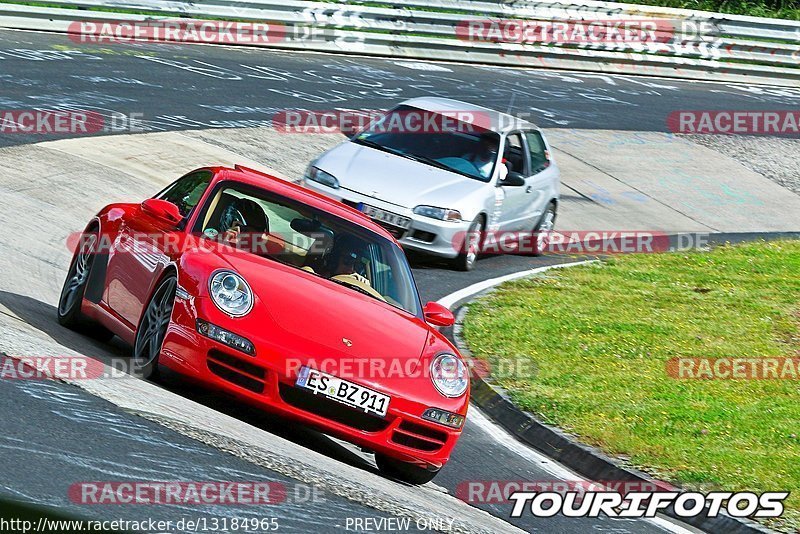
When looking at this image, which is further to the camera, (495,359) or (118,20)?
(118,20)

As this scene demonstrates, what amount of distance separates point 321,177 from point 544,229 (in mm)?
4213

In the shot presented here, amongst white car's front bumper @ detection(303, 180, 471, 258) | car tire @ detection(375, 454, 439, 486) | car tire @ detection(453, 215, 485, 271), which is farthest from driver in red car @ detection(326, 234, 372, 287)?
car tire @ detection(453, 215, 485, 271)

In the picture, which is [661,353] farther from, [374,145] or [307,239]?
[307,239]

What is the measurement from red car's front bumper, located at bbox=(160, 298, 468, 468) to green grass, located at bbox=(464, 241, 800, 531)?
89.4 inches

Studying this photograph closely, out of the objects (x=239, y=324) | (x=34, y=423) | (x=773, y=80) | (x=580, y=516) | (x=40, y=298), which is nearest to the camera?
(x=34, y=423)

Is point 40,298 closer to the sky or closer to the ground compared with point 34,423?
closer to the ground

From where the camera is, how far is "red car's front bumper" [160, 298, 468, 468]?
6.89 m

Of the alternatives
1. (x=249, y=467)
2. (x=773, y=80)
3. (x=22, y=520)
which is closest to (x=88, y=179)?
(x=249, y=467)

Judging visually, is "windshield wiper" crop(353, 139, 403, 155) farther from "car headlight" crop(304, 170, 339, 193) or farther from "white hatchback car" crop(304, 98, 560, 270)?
"car headlight" crop(304, 170, 339, 193)

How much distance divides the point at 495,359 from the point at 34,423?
18.2 ft

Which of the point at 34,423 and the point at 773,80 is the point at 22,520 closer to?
the point at 34,423

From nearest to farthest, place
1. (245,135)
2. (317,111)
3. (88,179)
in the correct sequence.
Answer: (88,179) → (245,135) → (317,111)

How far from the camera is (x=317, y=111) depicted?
66.4ft

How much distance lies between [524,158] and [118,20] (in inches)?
392
